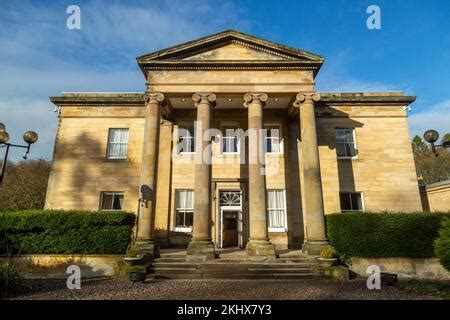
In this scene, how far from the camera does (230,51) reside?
14766mm

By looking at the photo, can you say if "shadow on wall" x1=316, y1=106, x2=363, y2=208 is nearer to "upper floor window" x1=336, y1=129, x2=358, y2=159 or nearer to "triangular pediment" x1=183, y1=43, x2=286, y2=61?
"upper floor window" x1=336, y1=129, x2=358, y2=159

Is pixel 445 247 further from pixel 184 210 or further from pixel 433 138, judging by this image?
pixel 184 210

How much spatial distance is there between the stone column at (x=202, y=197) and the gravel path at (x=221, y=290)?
Answer: 6.07 feet

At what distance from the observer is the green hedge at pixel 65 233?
12.5 metres

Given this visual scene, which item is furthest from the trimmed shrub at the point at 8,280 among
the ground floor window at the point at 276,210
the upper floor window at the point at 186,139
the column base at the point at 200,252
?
the ground floor window at the point at 276,210

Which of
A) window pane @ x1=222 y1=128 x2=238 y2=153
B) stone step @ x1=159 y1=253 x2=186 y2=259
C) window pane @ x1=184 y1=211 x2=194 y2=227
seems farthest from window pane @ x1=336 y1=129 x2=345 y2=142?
stone step @ x1=159 y1=253 x2=186 y2=259

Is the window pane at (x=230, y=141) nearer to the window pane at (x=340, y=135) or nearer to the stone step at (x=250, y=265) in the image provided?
the window pane at (x=340, y=135)

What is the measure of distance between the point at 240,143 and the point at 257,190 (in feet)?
16.4

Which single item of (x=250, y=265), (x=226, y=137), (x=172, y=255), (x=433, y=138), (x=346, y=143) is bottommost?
(x=250, y=265)

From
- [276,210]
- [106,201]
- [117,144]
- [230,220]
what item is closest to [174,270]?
[230,220]

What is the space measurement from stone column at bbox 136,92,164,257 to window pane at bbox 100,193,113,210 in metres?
4.97
